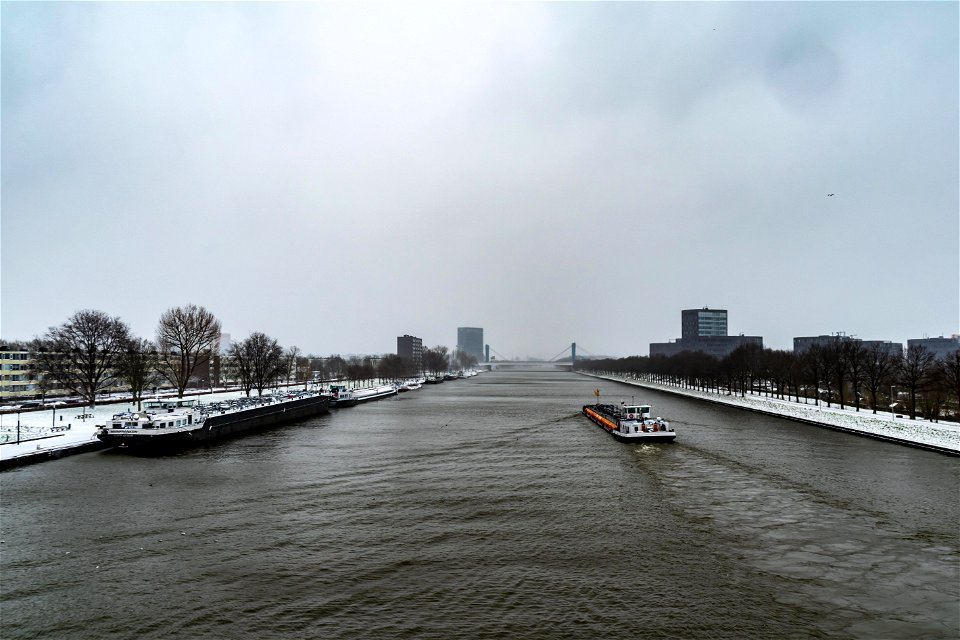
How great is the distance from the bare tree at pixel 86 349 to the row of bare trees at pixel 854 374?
101 metres

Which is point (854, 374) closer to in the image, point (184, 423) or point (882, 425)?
point (882, 425)

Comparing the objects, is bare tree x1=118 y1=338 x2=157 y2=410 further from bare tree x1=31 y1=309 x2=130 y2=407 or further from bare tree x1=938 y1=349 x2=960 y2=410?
bare tree x1=938 y1=349 x2=960 y2=410

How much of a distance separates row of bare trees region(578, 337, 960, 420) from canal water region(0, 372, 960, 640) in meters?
30.5

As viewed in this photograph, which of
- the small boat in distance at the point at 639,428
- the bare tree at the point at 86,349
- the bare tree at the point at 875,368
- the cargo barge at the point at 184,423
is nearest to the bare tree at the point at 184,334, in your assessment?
the bare tree at the point at 86,349

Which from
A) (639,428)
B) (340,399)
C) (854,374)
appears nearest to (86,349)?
(340,399)

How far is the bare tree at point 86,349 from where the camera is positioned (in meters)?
73.3

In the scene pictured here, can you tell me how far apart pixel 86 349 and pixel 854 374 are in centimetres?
10629

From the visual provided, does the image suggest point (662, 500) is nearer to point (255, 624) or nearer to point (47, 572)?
point (255, 624)

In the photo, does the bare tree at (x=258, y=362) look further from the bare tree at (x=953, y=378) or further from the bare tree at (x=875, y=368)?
the bare tree at (x=953, y=378)

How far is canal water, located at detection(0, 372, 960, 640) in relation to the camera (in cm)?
1750

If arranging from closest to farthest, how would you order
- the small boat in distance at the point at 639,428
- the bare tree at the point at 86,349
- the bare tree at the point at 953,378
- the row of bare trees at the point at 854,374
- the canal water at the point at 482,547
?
1. the canal water at the point at 482,547
2. the small boat in distance at the point at 639,428
3. the bare tree at the point at 953,378
4. the row of bare trees at the point at 854,374
5. the bare tree at the point at 86,349

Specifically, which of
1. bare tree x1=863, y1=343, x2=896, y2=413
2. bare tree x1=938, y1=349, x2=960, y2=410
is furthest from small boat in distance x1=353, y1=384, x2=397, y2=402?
bare tree x1=938, y1=349, x2=960, y2=410

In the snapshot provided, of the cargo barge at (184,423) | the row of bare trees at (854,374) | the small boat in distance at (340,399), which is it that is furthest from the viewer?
the small boat in distance at (340,399)

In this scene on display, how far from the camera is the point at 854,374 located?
79.0 m
